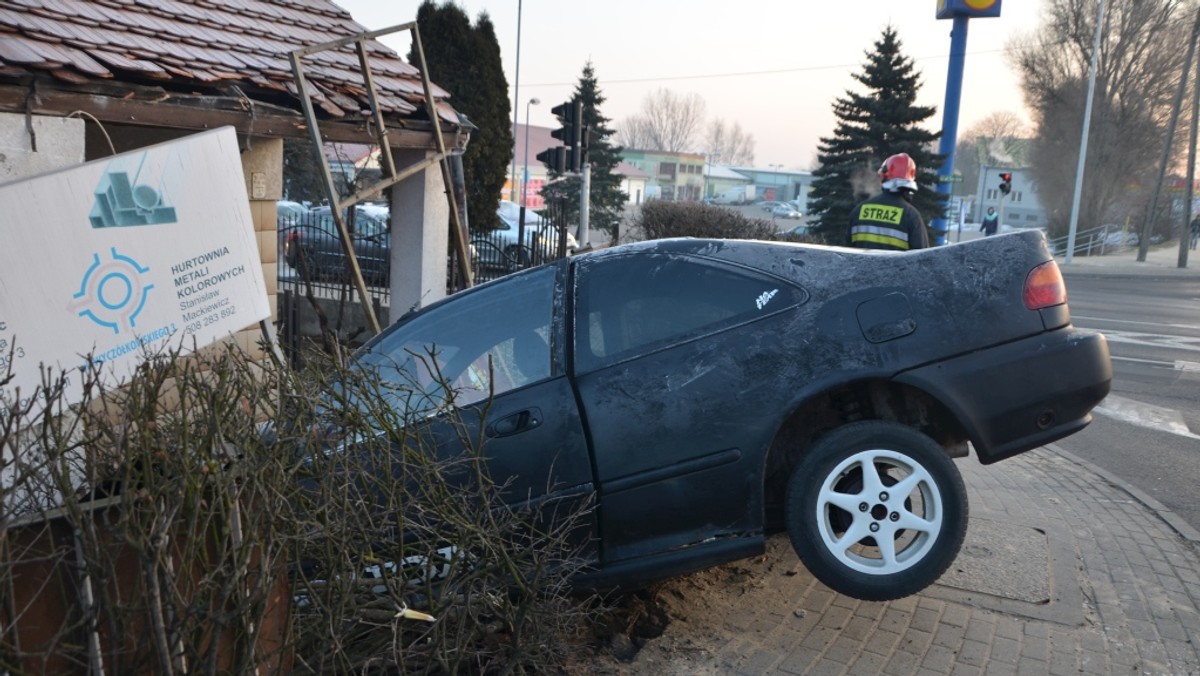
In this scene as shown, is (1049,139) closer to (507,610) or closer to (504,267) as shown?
(504,267)

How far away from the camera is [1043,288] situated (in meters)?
4.29

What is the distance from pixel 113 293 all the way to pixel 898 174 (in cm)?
483

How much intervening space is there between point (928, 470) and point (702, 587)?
1182 mm

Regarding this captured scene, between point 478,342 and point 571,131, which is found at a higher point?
point 571,131

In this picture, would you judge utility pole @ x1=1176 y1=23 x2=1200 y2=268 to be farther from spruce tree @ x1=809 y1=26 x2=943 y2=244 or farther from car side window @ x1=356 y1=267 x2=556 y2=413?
car side window @ x1=356 y1=267 x2=556 y2=413

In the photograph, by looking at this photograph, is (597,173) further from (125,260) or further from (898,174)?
(125,260)

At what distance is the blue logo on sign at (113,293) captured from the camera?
423 centimetres

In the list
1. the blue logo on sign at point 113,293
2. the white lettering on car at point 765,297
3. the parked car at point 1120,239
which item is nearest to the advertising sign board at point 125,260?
the blue logo on sign at point 113,293

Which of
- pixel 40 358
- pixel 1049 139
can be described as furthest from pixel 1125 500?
pixel 1049 139

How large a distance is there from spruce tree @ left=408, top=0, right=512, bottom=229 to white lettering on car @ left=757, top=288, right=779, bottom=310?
1444 centimetres

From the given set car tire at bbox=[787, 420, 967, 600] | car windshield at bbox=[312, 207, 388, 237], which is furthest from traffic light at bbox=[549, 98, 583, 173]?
car tire at bbox=[787, 420, 967, 600]

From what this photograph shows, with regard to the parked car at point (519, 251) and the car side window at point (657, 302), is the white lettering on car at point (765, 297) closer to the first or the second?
the car side window at point (657, 302)

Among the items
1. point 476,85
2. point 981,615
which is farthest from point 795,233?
point 981,615

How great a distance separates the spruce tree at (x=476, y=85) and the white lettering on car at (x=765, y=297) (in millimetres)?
14436
